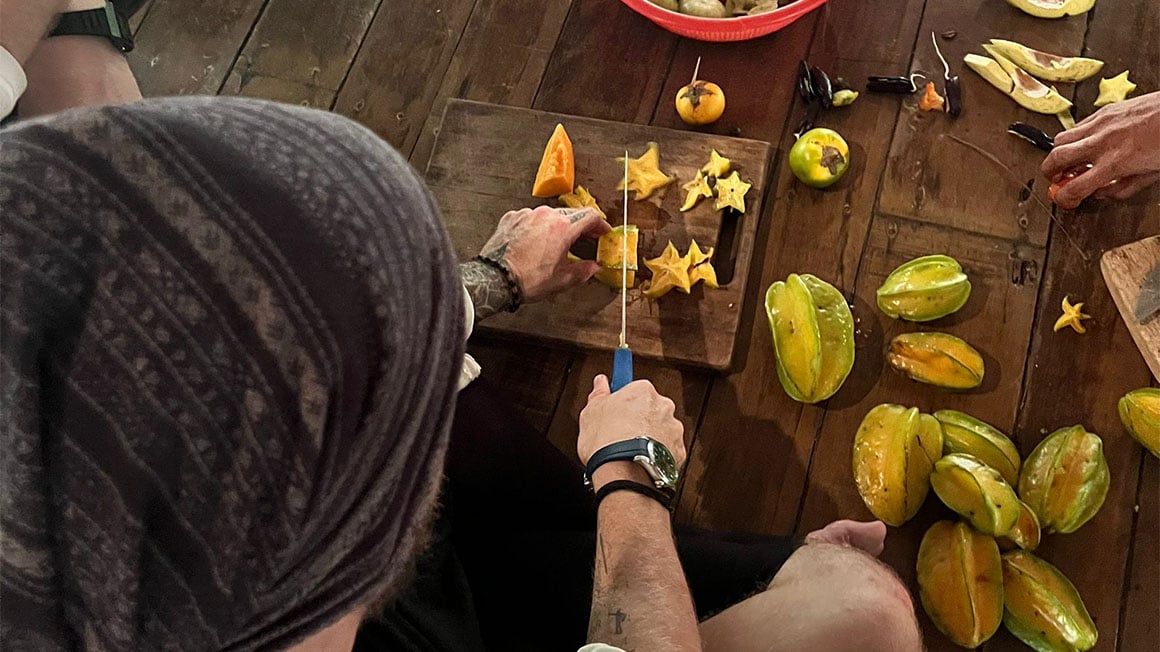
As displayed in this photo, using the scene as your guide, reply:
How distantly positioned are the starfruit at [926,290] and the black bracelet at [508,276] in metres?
0.62

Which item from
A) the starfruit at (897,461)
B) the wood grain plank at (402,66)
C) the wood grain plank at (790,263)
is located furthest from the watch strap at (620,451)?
the wood grain plank at (402,66)

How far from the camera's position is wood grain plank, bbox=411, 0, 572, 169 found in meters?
1.82

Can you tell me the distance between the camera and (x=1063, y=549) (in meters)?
1.38

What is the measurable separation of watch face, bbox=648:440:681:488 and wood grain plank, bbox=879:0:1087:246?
76 centimetres

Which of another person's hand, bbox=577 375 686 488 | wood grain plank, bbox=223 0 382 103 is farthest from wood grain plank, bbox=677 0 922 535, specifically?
wood grain plank, bbox=223 0 382 103

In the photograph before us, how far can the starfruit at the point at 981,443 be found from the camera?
139 centimetres

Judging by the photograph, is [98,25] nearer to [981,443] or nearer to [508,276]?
[508,276]

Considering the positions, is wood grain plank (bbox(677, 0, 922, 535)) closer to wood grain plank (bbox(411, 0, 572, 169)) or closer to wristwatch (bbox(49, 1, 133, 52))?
wood grain plank (bbox(411, 0, 572, 169))

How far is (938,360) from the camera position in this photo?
148 centimetres

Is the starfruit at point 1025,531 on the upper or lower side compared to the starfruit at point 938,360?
lower

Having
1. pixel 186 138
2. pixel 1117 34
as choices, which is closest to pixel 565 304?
pixel 186 138

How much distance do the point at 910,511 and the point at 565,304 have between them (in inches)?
25.7

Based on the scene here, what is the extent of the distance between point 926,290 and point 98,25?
1413mm

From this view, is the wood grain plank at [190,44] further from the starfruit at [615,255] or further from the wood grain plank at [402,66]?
the starfruit at [615,255]
